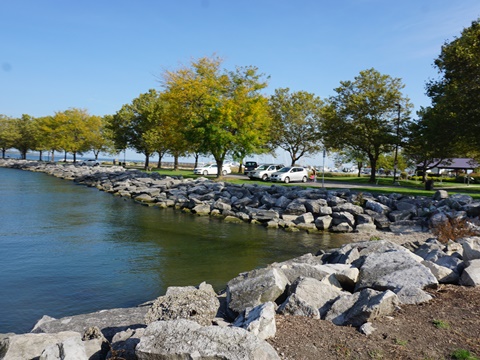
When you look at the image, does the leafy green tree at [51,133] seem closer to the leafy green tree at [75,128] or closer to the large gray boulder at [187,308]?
the leafy green tree at [75,128]

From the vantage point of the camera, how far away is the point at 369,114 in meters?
41.3

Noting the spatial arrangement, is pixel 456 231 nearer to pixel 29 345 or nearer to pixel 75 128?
pixel 29 345

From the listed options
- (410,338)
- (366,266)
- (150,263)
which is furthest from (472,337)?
(150,263)

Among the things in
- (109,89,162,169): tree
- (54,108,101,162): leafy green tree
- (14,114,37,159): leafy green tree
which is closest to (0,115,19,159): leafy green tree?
(14,114,37,159): leafy green tree

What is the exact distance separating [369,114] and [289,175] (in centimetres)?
1234

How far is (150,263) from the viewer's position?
→ 11695 millimetres

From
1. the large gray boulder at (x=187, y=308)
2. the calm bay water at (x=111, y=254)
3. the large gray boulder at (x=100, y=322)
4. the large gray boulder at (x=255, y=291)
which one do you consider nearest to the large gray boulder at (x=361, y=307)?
the large gray boulder at (x=255, y=291)

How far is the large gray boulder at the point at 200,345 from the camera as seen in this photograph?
12.6 ft

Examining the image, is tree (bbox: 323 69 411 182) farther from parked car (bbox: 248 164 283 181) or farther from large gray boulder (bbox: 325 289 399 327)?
large gray boulder (bbox: 325 289 399 327)

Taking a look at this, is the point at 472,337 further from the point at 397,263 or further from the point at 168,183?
the point at 168,183

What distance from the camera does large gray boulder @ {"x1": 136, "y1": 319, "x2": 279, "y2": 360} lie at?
3.84m

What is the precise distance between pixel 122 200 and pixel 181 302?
23.8m

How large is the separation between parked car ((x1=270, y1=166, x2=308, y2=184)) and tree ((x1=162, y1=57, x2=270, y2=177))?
338 centimetres

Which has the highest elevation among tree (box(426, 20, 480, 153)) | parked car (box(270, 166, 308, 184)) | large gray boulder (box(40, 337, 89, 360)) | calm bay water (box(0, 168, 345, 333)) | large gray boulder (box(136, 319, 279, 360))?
tree (box(426, 20, 480, 153))
